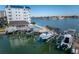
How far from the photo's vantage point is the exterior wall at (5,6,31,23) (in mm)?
2416

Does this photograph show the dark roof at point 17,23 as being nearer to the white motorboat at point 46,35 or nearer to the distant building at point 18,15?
the distant building at point 18,15

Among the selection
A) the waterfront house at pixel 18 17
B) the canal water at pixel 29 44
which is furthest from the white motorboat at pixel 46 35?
the waterfront house at pixel 18 17

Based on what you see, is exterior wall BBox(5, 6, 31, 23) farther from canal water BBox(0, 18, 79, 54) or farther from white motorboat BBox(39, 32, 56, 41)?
white motorboat BBox(39, 32, 56, 41)

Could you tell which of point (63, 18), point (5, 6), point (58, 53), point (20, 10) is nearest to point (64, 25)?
point (63, 18)

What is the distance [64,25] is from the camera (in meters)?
2.40

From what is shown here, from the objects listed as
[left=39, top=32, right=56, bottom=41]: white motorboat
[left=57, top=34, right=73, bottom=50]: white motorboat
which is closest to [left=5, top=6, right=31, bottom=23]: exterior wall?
[left=39, top=32, right=56, bottom=41]: white motorboat

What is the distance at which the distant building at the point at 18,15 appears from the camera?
241cm

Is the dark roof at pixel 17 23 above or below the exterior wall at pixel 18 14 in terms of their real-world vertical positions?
below

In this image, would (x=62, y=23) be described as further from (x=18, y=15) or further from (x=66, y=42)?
(x=18, y=15)

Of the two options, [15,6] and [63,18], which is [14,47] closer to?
[15,6]

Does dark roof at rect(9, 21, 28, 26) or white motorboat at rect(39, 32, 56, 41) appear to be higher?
dark roof at rect(9, 21, 28, 26)

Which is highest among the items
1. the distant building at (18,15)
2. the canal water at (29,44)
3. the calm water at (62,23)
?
the distant building at (18,15)
